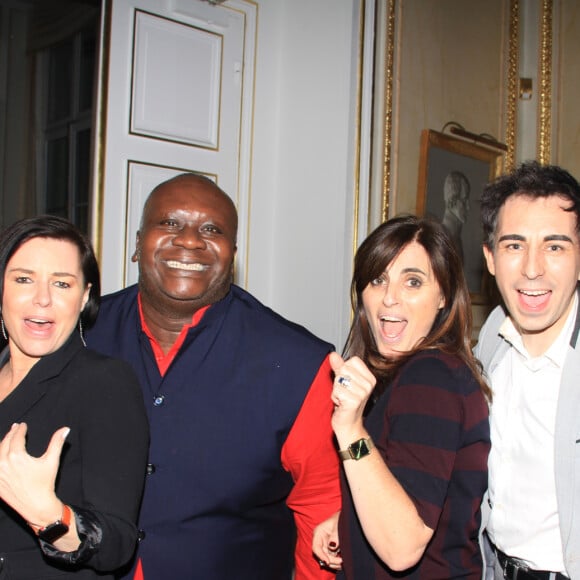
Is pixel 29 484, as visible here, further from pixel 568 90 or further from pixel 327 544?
pixel 568 90

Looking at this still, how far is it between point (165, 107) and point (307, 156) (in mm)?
866

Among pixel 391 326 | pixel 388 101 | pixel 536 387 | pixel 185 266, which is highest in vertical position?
pixel 388 101

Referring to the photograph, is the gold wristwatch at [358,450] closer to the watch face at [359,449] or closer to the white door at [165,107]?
the watch face at [359,449]

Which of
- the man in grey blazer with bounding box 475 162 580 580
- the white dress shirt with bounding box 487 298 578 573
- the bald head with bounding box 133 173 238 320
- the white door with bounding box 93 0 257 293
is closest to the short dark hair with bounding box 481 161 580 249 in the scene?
the man in grey blazer with bounding box 475 162 580 580

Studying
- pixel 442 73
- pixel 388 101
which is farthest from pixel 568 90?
pixel 388 101

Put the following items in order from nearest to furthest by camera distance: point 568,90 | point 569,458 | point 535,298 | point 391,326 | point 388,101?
point 569,458 → point 535,298 → point 391,326 → point 388,101 → point 568,90

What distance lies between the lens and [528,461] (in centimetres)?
158

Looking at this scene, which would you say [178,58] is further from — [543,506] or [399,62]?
[543,506]

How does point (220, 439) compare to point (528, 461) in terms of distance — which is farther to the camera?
point (220, 439)

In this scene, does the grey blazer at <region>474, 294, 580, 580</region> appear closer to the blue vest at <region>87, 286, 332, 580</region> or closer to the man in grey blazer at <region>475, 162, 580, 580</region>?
the man in grey blazer at <region>475, 162, 580, 580</region>

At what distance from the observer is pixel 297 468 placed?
191 centimetres

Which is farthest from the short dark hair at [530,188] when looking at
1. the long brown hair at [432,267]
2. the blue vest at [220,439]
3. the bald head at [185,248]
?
the bald head at [185,248]

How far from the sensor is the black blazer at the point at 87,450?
52.0 inches

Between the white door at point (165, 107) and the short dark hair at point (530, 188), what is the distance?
194cm
